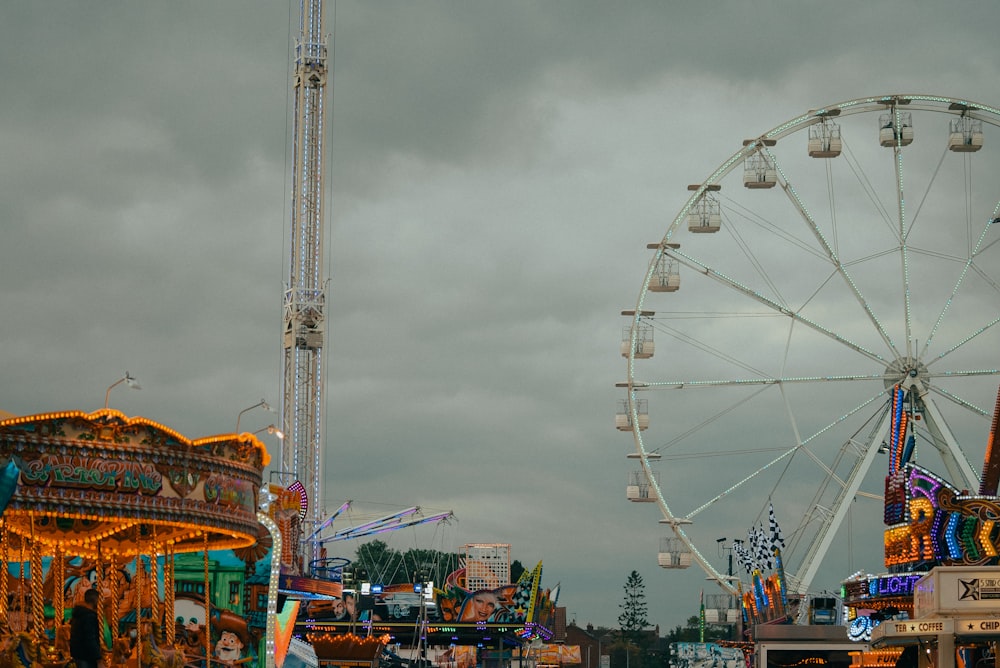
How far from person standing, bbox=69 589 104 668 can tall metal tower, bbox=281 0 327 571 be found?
41623 millimetres

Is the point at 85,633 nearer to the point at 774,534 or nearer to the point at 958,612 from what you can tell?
the point at 958,612

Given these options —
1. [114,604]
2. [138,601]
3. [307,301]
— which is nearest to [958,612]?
[138,601]

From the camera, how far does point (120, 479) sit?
2131 cm

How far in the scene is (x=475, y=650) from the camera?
257 feet

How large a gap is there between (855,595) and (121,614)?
65.0 feet

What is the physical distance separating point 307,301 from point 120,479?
42996 millimetres

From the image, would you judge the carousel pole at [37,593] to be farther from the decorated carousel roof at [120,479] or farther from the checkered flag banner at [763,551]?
the checkered flag banner at [763,551]

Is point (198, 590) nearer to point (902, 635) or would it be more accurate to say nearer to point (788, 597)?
point (902, 635)

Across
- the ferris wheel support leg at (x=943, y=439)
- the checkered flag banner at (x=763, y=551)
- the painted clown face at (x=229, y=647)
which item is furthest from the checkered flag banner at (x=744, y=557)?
the painted clown face at (x=229, y=647)

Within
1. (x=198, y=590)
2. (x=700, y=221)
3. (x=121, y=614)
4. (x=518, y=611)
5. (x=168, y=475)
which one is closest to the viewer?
(x=168, y=475)

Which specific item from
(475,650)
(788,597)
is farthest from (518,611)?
(788,597)

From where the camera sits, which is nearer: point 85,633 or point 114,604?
point 85,633

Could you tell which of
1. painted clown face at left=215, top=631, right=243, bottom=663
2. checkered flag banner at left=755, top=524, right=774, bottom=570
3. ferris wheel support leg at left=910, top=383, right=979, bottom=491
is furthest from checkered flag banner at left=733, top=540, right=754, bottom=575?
painted clown face at left=215, top=631, right=243, bottom=663

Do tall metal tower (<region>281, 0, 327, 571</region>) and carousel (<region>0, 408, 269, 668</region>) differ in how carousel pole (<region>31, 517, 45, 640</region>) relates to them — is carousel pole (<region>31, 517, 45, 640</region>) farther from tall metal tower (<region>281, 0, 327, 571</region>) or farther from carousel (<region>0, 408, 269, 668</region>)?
tall metal tower (<region>281, 0, 327, 571</region>)
